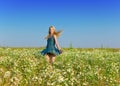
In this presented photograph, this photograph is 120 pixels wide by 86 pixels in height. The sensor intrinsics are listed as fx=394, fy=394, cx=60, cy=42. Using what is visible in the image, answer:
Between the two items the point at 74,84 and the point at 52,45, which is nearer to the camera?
the point at 74,84

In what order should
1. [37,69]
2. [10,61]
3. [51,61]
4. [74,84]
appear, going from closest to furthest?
[74,84] < [37,69] < [10,61] < [51,61]

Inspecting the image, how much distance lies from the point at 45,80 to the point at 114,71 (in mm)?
5621

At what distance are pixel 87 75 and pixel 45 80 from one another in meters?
2.67

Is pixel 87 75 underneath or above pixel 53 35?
underneath

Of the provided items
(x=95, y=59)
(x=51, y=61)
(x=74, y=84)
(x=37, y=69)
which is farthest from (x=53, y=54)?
(x=74, y=84)

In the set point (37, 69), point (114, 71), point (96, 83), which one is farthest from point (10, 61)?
point (96, 83)

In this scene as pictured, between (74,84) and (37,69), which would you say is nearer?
(74,84)

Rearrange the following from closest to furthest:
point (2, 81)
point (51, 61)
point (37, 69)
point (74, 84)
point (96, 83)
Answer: point (2, 81)
point (74, 84)
point (96, 83)
point (37, 69)
point (51, 61)

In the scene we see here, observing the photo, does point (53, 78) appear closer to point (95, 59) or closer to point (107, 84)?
point (107, 84)

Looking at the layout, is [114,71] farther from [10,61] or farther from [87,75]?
[10,61]

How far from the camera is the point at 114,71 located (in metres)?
16.5

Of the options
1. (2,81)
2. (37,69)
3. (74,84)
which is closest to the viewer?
(2,81)

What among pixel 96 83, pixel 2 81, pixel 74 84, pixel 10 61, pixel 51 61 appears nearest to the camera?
pixel 2 81

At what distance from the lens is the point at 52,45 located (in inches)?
862
